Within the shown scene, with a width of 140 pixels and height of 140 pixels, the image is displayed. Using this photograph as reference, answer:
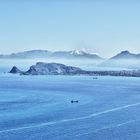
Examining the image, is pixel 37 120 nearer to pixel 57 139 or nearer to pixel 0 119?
pixel 0 119

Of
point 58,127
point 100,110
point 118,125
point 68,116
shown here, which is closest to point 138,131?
point 118,125

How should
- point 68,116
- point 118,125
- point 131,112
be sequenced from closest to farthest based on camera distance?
point 118,125 → point 68,116 → point 131,112

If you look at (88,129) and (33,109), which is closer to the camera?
(88,129)

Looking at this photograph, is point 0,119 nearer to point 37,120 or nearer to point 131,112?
point 37,120

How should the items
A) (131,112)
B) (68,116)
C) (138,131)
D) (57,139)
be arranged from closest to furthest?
1. (57,139)
2. (138,131)
3. (68,116)
4. (131,112)

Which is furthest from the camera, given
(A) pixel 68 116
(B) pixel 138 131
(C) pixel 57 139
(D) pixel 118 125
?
(A) pixel 68 116

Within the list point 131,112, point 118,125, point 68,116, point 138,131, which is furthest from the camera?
point 131,112

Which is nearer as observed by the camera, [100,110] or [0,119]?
[0,119]

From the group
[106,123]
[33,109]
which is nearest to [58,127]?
[106,123]

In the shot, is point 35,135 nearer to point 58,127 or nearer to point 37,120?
point 58,127
